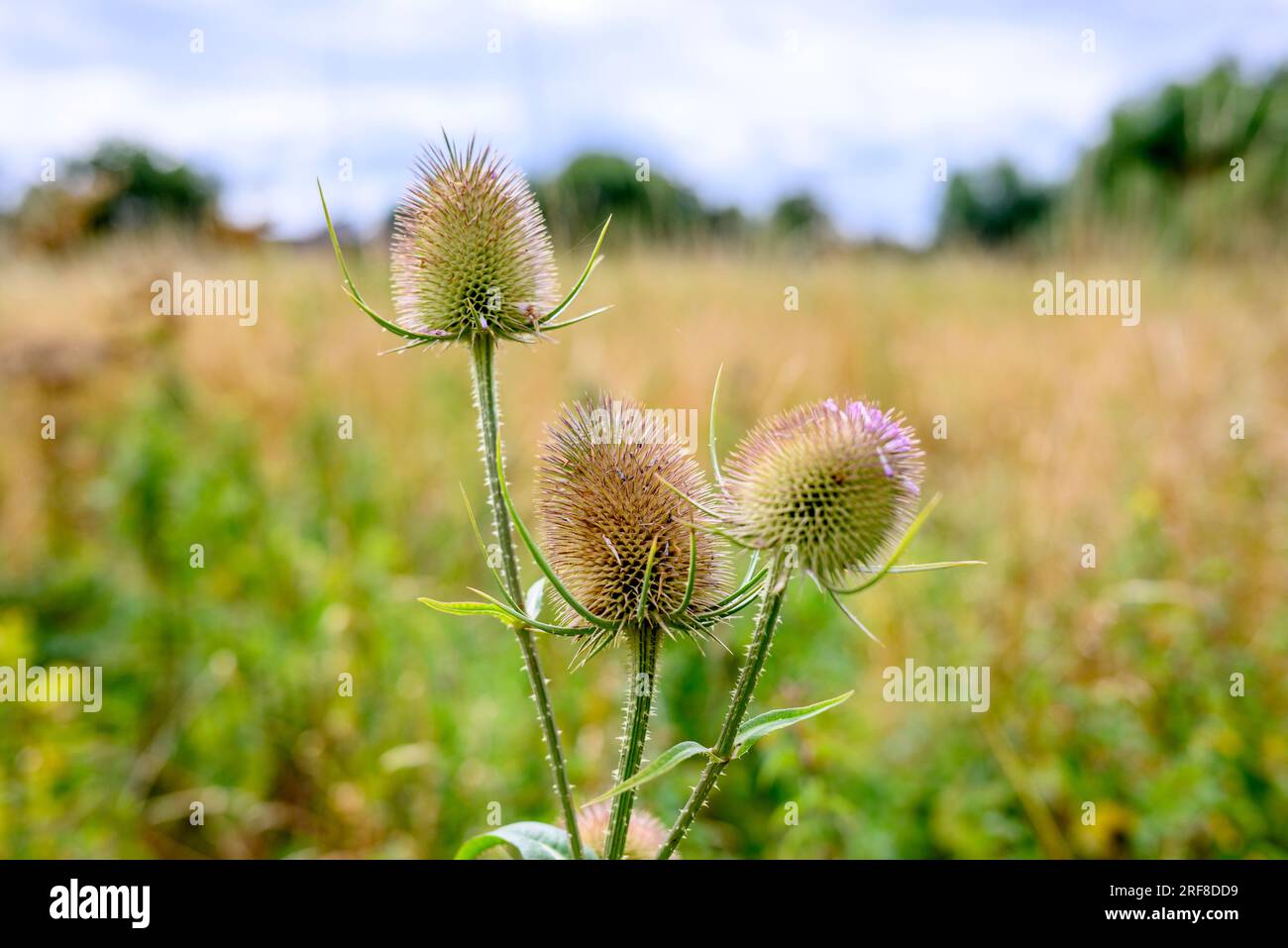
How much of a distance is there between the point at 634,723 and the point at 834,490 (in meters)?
0.38

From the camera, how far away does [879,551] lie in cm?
127

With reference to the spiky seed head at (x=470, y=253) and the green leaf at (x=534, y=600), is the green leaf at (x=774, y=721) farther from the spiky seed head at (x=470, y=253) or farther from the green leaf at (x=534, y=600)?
the spiky seed head at (x=470, y=253)

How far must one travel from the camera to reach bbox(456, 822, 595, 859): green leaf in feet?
3.53

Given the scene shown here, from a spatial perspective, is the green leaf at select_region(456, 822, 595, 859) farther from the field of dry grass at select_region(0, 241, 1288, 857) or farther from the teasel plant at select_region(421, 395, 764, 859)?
the field of dry grass at select_region(0, 241, 1288, 857)

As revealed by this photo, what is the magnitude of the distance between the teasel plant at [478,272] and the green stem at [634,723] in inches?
3.3

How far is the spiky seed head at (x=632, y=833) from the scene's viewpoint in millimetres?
1269

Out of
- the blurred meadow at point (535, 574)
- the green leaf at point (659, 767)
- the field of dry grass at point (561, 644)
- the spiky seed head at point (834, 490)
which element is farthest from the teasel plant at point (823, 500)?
the field of dry grass at point (561, 644)

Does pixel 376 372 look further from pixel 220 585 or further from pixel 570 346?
pixel 220 585

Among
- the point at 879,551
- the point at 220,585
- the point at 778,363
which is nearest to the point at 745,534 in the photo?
the point at 879,551

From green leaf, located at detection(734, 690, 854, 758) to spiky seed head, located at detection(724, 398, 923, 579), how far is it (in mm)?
171

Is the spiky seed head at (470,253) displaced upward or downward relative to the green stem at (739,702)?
upward

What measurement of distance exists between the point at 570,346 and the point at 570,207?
0.76m

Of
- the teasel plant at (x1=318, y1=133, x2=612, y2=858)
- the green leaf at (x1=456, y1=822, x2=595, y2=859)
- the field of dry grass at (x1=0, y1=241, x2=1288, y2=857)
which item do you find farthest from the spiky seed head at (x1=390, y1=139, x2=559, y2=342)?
the field of dry grass at (x1=0, y1=241, x2=1288, y2=857)
